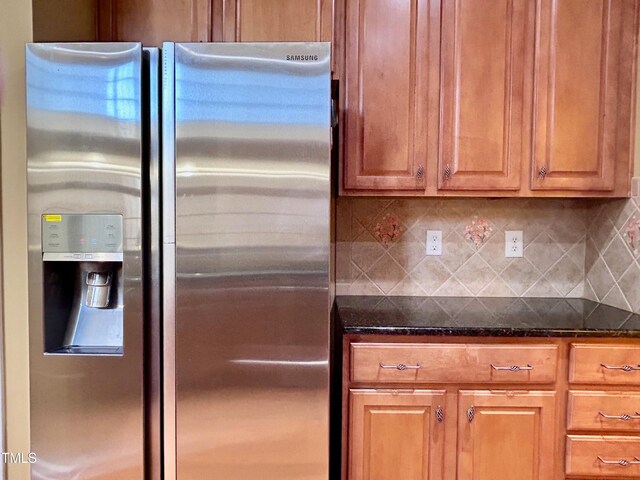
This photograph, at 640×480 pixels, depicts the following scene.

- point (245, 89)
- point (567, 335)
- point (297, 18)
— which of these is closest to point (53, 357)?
point (245, 89)

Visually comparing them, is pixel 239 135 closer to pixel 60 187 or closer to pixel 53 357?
pixel 60 187

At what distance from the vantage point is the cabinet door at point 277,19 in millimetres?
1603

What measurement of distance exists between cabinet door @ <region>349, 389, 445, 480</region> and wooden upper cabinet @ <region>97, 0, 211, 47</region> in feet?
4.93

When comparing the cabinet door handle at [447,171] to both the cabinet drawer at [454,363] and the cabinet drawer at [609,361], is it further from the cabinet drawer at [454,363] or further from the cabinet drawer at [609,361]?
the cabinet drawer at [609,361]

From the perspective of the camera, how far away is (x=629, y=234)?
1720mm

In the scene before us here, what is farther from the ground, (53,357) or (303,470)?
(53,357)

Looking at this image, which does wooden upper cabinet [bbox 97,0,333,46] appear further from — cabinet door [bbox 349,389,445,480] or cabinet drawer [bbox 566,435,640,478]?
cabinet drawer [bbox 566,435,640,478]

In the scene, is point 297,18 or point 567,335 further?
point 297,18

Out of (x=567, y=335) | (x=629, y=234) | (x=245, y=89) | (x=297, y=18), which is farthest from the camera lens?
(x=629, y=234)

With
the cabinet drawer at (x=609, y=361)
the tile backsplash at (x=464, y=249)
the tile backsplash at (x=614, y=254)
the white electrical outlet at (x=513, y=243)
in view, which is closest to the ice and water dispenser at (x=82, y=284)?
the tile backsplash at (x=464, y=249)

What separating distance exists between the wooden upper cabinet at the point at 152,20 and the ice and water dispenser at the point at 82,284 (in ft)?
2.62

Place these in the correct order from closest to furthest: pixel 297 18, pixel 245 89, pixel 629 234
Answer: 1. pixel 245 89
2. pixel 297 18
3. pixel 629 234

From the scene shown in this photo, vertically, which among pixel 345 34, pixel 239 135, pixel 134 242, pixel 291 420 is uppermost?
pixel 345 34

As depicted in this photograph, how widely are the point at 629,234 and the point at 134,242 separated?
1.89 metres
